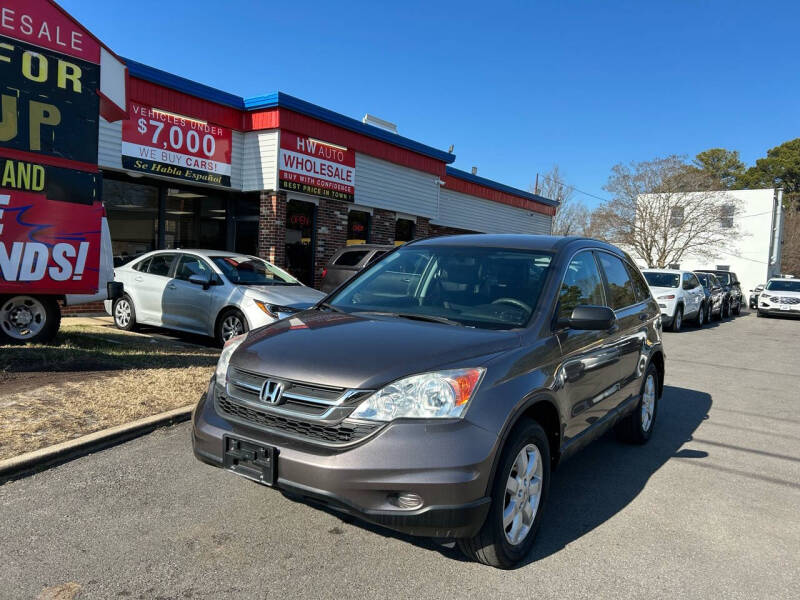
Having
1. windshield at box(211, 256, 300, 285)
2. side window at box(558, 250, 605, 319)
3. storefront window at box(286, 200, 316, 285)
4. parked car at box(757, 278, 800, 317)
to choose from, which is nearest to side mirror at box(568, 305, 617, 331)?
side window at box(558, 250, 605, 319)

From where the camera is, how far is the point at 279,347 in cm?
315

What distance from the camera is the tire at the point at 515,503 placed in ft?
9.27

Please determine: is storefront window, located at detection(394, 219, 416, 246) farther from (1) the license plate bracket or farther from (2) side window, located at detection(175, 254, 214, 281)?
(1) the license plate bracket

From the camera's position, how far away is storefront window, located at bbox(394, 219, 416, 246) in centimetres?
1869

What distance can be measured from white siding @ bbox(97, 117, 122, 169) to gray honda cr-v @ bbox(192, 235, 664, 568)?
357 inches

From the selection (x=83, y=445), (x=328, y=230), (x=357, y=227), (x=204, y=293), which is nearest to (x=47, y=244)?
(x=204, y=293)

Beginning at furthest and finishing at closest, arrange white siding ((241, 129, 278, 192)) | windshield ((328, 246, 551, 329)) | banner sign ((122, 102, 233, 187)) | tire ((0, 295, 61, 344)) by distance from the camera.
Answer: white siding ((241, 129, 278, 192)) → banner sign ((122, 102, 233, 187)) → tire ((0, 295, 61, 344)) → windshield ((328, 246, 551, 329))

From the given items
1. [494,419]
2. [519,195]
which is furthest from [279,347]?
[519,195]

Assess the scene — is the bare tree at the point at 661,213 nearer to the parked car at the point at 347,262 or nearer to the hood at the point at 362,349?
the parked car at the point at 347,262

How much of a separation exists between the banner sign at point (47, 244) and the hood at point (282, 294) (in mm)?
2056

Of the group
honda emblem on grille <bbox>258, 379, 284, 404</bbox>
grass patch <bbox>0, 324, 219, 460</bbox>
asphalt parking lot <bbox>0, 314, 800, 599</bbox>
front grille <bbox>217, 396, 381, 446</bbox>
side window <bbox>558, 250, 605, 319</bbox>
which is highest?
side window <bbox>558, 250, 605, 319</bbox>

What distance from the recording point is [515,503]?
3.04 metres

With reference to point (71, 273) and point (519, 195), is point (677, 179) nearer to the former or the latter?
point (519, 195)

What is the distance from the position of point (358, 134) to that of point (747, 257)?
3867cm
